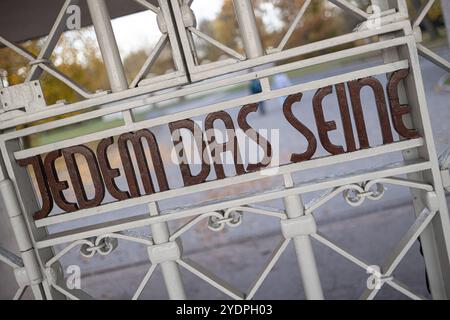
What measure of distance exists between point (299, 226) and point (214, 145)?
590 millimetres

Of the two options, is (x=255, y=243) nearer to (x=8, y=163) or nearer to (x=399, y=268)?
(x=399, y=268)

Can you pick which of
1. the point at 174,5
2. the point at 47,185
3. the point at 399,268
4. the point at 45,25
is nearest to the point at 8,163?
the point at 47,185

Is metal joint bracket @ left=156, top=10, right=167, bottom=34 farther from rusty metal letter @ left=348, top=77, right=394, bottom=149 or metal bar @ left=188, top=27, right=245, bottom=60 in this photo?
rusty metal letter @ left=348, top=77, right=394, bottom=149

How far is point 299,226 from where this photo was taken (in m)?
2.31

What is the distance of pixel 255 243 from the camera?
21.2ft

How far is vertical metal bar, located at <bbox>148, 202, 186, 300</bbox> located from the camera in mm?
2414

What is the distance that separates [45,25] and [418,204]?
286cm

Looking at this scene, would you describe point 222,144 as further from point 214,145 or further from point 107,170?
point 107,170

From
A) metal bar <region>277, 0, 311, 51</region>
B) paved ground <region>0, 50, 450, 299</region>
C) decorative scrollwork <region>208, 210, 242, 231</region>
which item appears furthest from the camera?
paved ground <region>0, 50, 450, 299</region>

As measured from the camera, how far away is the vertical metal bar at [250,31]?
2211mm

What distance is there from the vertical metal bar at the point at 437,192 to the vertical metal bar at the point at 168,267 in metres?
1.35

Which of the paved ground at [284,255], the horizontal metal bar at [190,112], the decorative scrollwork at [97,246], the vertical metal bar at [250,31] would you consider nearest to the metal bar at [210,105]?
the horizontal metal bar at [190,112]

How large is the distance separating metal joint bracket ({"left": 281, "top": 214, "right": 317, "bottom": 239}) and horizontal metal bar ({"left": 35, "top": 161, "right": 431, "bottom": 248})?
0.14 m

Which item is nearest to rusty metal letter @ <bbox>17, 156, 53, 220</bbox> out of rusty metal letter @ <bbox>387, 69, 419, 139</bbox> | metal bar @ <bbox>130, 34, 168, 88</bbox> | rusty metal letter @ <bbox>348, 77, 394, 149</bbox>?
metal bar @ <bbox>130, 34, 168, 88</bbox>
